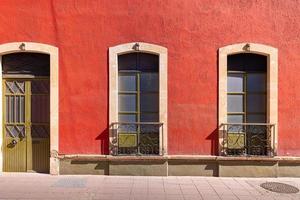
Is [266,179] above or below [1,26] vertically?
below

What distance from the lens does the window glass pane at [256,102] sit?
31.2 feet

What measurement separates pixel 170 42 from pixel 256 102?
8.91ft

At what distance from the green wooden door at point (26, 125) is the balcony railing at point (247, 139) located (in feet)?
15.1

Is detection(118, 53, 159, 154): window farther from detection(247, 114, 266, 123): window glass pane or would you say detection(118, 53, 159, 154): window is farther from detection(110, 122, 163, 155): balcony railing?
detection(247, 114, 266, 123): window glass pane

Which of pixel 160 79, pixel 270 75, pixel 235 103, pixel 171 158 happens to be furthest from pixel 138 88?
pixel 270 75

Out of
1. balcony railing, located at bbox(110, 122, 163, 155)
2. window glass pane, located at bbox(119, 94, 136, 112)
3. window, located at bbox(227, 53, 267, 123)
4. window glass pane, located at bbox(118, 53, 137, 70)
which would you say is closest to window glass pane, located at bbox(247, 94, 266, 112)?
window, located at bbox(227, 53, 267, 123)

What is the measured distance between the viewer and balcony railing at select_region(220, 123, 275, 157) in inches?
365

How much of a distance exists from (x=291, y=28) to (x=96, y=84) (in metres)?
5.11

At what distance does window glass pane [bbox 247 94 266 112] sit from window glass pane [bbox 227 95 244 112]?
0.67 feet

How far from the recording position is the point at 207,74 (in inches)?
366

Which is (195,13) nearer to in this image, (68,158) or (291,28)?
(291,28)

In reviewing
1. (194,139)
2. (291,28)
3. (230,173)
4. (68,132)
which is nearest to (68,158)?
(68,132)

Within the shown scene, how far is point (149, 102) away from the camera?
9.48 metres

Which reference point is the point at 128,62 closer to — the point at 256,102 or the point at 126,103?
the point at 126,103
